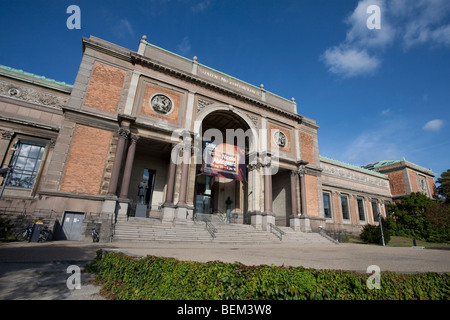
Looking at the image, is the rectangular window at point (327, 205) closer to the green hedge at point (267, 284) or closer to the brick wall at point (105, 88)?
the brick wall at point (105, 88)

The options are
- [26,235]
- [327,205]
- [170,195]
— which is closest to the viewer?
[26,235]

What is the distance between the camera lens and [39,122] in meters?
16.5

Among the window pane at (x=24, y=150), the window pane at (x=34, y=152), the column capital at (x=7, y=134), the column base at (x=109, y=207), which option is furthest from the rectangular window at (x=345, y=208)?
the column capital at (x=7, y=134)

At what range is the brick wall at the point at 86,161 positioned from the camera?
1398 centimetres

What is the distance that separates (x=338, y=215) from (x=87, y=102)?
29967 millimetres

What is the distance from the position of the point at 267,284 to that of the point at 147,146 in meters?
18.4

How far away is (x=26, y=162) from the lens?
628 inches

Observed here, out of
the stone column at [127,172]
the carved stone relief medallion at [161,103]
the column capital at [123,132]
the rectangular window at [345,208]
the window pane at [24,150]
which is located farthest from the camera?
the rectangular window at [345,208]

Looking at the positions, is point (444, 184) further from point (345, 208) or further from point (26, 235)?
point (26, 235)

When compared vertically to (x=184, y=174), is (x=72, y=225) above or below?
below

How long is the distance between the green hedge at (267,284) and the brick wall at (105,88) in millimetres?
15234

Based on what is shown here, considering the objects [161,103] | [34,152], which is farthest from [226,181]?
[34,152]

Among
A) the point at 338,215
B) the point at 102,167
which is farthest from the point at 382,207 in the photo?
the point at 102,167

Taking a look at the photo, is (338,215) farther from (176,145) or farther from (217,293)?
(217,293)
